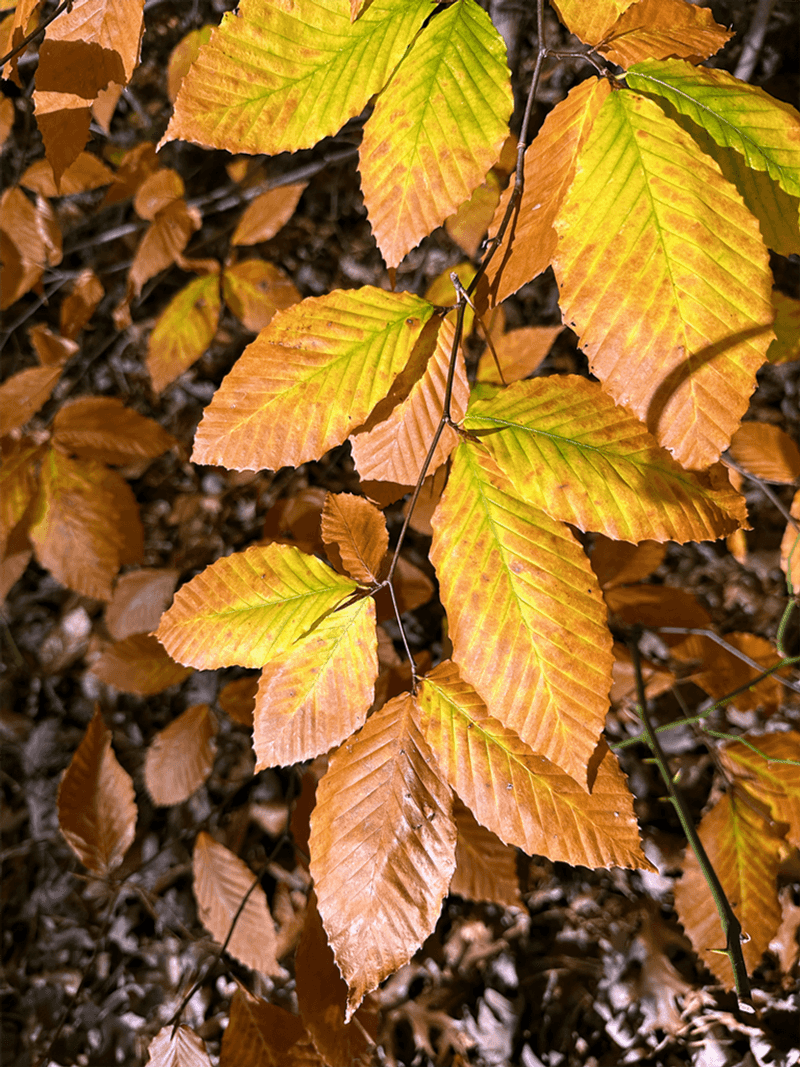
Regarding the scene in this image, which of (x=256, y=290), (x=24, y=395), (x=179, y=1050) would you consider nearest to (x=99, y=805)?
(x=179, y=1050)

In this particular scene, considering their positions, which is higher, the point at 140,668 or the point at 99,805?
the point at 140,668

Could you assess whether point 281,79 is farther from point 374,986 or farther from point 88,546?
point 88,546

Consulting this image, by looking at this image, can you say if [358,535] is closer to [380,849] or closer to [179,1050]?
[380,849]

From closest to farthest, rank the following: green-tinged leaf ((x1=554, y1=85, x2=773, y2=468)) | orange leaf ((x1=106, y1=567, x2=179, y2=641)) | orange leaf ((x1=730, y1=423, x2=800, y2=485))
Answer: green-tinged leaf ((x1=554, y1=85, x2=773, y2=468))
orange leaf ((x1=730, y1=423, x2=800, y2=485))
orange leaf ((x1=106, y1=567, x2=179, y2=641))

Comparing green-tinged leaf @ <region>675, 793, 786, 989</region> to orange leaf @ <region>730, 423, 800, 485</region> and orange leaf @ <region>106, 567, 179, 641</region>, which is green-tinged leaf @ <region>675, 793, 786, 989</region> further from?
orange leaf @ <region>106, 567, 179, 641</region>

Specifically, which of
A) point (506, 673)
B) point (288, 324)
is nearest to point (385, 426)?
point (288, 324)

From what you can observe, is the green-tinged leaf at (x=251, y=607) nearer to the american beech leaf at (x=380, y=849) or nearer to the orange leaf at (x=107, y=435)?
the american beech leaf at (x=380, y=849)

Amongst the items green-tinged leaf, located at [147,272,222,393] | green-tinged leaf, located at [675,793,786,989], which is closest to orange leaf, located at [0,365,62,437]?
green-tinged leaf, located at [147,272,222,393]
